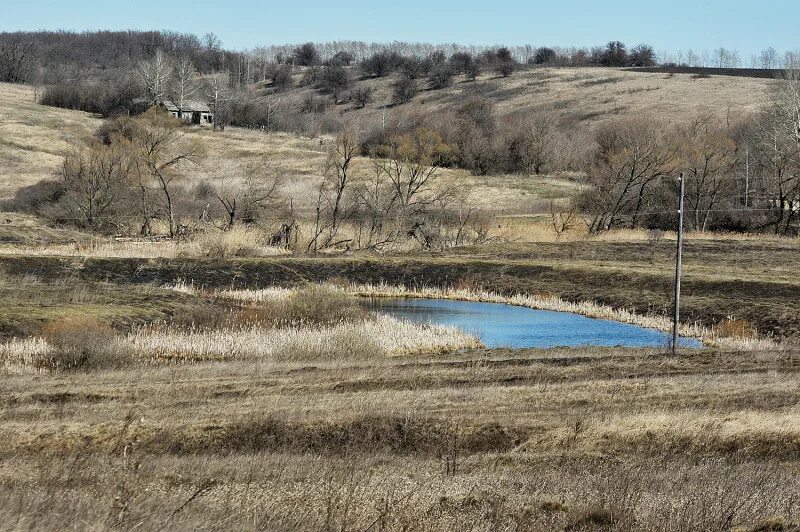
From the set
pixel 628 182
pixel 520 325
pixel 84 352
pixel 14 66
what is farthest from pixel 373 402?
pixel 14 66

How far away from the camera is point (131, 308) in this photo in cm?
→ 3622

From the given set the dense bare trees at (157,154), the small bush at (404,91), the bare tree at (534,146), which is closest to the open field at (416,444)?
the dense bare trees at (157,154)

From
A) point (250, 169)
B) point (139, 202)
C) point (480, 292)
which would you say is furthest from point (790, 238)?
point (139, 202)

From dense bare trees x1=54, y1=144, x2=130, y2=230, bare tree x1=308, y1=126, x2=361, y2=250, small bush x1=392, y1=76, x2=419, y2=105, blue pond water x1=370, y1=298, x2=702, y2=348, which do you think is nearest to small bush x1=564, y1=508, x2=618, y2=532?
blue pond water x1=370, y1=298, x2=702, y2=348

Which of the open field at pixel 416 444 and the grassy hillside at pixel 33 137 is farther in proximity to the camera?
the grassy hillside at pixel 33 137

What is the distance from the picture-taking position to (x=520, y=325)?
131 feet

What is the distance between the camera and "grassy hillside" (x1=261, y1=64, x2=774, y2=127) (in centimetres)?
13050

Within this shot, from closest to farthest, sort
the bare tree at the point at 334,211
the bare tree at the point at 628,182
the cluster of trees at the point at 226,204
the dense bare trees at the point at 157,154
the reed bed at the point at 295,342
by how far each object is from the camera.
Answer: the reed bed at the point at 295,342
the bare tree at the point at 334,211
the cluster of trees at the point at 226,204
the dense bare trees at the point at 157,154
the bare tree at the point at 628,182

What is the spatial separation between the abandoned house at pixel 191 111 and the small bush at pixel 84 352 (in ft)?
328

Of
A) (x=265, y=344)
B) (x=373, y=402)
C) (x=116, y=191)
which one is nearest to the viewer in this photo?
(x=373, y=402)

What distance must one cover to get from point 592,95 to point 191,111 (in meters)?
56.7

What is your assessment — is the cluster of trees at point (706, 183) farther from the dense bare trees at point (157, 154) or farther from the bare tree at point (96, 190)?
the bare tree at point (96, 190)

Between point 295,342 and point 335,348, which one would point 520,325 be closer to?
point 335,348

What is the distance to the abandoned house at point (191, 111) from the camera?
414ft
